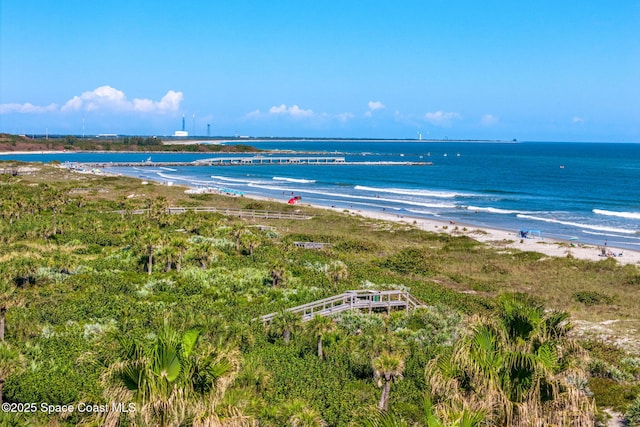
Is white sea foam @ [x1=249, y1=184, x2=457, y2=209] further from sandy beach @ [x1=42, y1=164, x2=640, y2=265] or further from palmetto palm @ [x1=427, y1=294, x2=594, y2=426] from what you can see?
palmetto palm @ [x1=427, y1=294, x2=594, y2=426]

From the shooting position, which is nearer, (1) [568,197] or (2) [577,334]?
(2) [577,334]

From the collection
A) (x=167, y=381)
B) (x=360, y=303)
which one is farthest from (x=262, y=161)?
(x=167, y=381)

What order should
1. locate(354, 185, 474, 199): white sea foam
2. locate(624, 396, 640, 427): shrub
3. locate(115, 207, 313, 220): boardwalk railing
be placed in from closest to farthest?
locate(624, 396, 640, 427): shrub → locate(115, 207, 313, 220): boardwalk railing → locate(354, 185, 474, 199): white sea foam

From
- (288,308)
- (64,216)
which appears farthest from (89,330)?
(64,216)

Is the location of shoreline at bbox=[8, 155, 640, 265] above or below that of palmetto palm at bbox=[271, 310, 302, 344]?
below

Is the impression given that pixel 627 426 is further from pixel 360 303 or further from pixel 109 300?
pixel 109 300

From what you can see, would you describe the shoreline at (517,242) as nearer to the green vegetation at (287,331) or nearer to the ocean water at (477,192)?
the ocean water at (477,192)

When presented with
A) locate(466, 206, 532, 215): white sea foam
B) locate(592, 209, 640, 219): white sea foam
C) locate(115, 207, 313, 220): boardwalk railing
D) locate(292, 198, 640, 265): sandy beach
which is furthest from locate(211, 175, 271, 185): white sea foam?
locate(592, 209, 640, 219): white sea foam

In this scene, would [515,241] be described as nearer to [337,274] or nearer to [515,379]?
[337,274]
